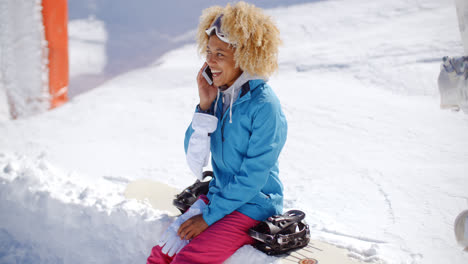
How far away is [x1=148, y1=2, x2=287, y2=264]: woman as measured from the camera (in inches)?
58.5

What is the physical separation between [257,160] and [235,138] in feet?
0.48

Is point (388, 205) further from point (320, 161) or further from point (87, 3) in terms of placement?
point (87, 3)

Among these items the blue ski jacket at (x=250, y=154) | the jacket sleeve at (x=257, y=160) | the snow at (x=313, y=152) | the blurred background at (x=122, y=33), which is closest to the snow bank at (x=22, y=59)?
the snow at (x=313, y=152)

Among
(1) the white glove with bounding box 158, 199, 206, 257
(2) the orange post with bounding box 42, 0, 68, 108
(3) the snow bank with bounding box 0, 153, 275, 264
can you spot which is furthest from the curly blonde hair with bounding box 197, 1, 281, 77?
(2) the orange post with bounding box 42, 0, 68, 108

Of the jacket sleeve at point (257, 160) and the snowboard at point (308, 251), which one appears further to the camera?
the snowboard at point (308, 251)

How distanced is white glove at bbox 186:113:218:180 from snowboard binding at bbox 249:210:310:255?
0.36 meters

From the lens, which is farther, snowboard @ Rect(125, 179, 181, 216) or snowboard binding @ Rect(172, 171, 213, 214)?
snowboard @ Rect(125, 179, 181, 216)

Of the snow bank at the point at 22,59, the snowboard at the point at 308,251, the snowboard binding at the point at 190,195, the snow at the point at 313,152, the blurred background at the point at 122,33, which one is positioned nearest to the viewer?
the snowboard at the point at 308,251

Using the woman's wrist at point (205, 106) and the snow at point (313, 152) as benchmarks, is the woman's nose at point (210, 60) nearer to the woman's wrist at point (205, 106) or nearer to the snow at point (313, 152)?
the woman's wrist at point (205, 106)

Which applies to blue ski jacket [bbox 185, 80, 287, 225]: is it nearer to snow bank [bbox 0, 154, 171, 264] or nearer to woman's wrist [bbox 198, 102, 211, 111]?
woman's wrist [bbox 198, 102, 211, 111]

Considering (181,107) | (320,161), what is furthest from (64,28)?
(320,161)

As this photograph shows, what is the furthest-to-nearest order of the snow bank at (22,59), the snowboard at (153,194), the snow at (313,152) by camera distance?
1. the snow bank at (22,59)
2. the snowboard at (153,194)
3. the snow at (313,152)

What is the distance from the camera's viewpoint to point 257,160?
147 cm

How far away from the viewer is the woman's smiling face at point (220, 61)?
1.56m
